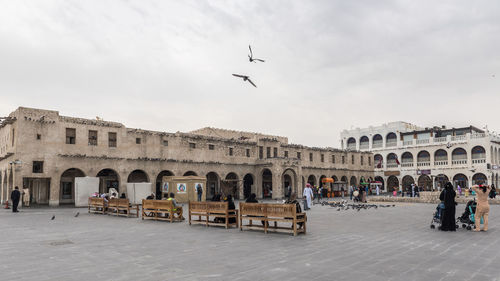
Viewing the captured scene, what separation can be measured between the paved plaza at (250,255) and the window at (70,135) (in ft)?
62.0

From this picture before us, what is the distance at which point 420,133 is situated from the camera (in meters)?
60.1

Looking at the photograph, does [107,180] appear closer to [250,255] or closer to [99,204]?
[99,204]

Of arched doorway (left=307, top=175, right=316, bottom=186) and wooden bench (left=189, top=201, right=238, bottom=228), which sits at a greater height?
arched doorway (left=307, top=175, right=316, bottom=186)

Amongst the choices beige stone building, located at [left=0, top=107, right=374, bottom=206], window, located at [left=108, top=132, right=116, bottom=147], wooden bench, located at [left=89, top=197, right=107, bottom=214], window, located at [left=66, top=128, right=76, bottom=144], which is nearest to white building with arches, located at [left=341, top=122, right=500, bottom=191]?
beige stone building, located at [left=0, top=107, right=374, bottom=206]

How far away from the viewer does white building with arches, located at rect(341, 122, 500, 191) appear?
50.9m

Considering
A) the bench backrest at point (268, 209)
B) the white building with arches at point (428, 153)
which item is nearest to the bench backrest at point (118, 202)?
the bench backrest at point (268, 209)

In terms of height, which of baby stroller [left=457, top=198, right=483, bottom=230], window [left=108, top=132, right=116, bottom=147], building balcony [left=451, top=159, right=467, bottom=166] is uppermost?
window [left=108, top=132, right=116, bottom=147]

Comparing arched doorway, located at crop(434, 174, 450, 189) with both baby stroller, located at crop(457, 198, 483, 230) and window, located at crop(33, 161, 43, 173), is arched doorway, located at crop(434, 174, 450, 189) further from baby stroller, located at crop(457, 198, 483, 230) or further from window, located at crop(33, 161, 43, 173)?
window, located at crop(33, 161, 43, 173)

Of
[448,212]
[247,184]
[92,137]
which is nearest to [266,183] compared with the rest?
[247,184]

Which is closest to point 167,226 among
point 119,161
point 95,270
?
point 95,270

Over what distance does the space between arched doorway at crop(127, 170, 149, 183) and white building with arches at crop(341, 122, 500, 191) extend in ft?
125

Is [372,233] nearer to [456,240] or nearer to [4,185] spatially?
[456,240]

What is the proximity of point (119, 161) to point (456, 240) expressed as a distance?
94.6 feet

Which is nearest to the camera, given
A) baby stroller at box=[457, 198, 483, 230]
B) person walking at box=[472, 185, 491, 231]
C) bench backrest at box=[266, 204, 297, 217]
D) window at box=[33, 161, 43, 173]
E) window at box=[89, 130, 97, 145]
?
bench backrest at box=[266, 204, 297, 217]
